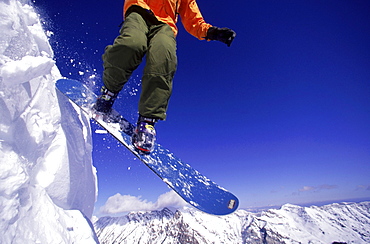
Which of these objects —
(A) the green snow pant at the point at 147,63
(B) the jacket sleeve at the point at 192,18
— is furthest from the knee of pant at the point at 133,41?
(B) the jacket sleeve at the point at 192,18

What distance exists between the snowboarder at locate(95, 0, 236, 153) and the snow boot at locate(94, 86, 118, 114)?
16 mm

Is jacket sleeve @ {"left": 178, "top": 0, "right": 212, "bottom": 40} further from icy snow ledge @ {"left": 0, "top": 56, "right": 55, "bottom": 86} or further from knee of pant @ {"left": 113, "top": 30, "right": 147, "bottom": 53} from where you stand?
icy snow ledge @ {"left": 0, "top": 56, "right": 55, "bottom": 86}

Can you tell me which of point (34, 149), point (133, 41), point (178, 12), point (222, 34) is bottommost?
point (34, 149)

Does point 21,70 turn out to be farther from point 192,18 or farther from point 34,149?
point 192,18

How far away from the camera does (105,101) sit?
9.48 ft

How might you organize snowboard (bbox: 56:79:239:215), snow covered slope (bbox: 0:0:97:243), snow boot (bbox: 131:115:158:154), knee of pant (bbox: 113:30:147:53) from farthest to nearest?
snowboard (bbox: 56:79:239:215) < snow boot (bbox: 131:115:158:154) < knee of pant (bbox: 113:30:147:53) < snow covered slope (bbox: 0:0:97:243)

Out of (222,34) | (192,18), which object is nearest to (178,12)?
(192,18)

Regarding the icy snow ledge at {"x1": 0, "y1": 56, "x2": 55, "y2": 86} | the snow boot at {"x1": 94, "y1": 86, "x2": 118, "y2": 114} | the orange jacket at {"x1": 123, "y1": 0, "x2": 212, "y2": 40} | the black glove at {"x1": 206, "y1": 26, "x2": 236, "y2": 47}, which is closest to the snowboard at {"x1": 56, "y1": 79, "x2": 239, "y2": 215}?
the snow boot at {"x1": 94, "y1": 86, "x2": 118, "y2": 114}

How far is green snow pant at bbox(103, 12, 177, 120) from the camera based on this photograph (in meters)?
2.14

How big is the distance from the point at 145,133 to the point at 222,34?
171 centimetres

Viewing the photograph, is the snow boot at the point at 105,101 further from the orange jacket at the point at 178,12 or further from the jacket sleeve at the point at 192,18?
the jacket sleeve at the point at 192,18

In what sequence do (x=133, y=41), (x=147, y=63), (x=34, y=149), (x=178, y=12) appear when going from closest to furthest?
(x=133, y=41) → (x=147, y=63) → (x=34, y=149) → (x=178, y=12)

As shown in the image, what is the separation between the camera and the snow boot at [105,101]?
2.66 metres

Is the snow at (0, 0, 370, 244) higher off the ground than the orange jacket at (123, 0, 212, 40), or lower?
lower
